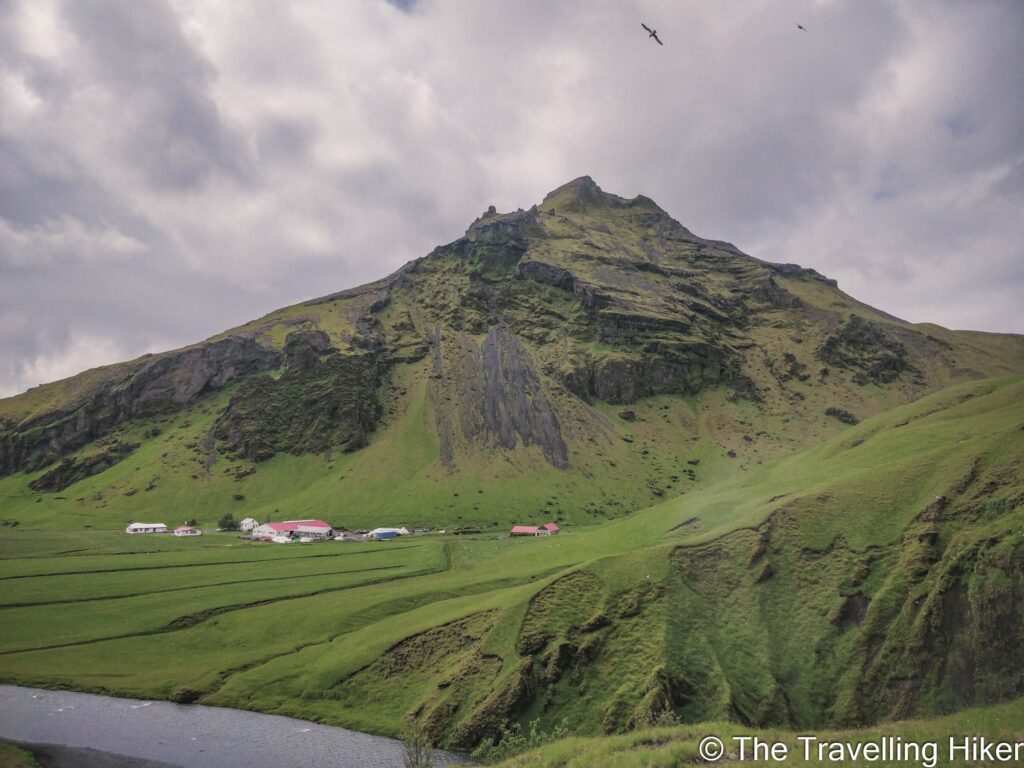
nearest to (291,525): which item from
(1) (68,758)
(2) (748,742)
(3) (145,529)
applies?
(3) (145,529)

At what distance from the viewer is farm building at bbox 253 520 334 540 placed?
546 ft

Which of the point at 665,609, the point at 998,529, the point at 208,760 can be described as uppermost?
the point at 998,529

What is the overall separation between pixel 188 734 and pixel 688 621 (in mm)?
47167

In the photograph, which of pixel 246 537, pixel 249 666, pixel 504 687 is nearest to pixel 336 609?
pixel 249 666

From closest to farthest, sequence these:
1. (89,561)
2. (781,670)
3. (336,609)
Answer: (781,670) → (336,609) → (89,561)

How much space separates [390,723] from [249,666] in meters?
23.4

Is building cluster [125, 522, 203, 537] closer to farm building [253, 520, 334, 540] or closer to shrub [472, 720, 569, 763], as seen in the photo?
farm building [253, 520, 334, 540]

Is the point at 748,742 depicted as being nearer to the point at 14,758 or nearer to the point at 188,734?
the point at 188,734

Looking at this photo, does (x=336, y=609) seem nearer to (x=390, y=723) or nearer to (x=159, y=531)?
(x=390, y=723)

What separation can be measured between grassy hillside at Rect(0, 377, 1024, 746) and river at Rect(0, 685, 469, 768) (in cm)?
227

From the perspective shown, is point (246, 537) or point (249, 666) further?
point (246, 537)

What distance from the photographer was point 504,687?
49969mm

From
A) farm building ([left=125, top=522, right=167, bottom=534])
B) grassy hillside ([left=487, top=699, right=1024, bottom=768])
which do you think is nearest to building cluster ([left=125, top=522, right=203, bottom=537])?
farm building ([left=125, top=522, right=167, bottom=534])

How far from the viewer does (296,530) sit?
169 m
